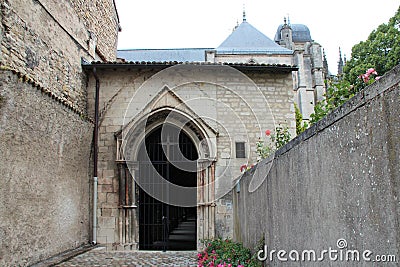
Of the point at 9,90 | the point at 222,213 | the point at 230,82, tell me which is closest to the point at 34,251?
the point at 9,90

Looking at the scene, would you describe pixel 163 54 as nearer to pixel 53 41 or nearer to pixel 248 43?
pixel 248 43

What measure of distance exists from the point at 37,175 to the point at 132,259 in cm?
258

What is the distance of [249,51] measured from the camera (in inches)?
955

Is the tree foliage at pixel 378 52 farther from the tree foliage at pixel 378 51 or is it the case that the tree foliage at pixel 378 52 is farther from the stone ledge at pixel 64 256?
the stone ledge at pixel 64 256

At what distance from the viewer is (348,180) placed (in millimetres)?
1857

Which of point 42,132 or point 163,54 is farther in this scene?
point 163,54

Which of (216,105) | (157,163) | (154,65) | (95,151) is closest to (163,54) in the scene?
(154,65)

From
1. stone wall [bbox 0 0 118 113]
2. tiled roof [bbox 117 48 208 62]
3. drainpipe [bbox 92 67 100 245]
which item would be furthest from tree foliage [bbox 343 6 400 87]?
drainpipe [bbox 92 67 100 245]

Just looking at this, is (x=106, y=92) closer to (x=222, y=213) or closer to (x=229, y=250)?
(x=222, y=213)

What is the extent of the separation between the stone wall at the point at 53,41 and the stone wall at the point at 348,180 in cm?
467

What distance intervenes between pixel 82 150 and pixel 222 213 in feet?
11.1

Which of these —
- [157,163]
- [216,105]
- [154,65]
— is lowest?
[157,163]

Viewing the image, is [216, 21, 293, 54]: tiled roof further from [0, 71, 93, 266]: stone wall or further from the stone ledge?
the stone ledge

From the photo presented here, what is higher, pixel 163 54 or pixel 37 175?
pixel 163 54
